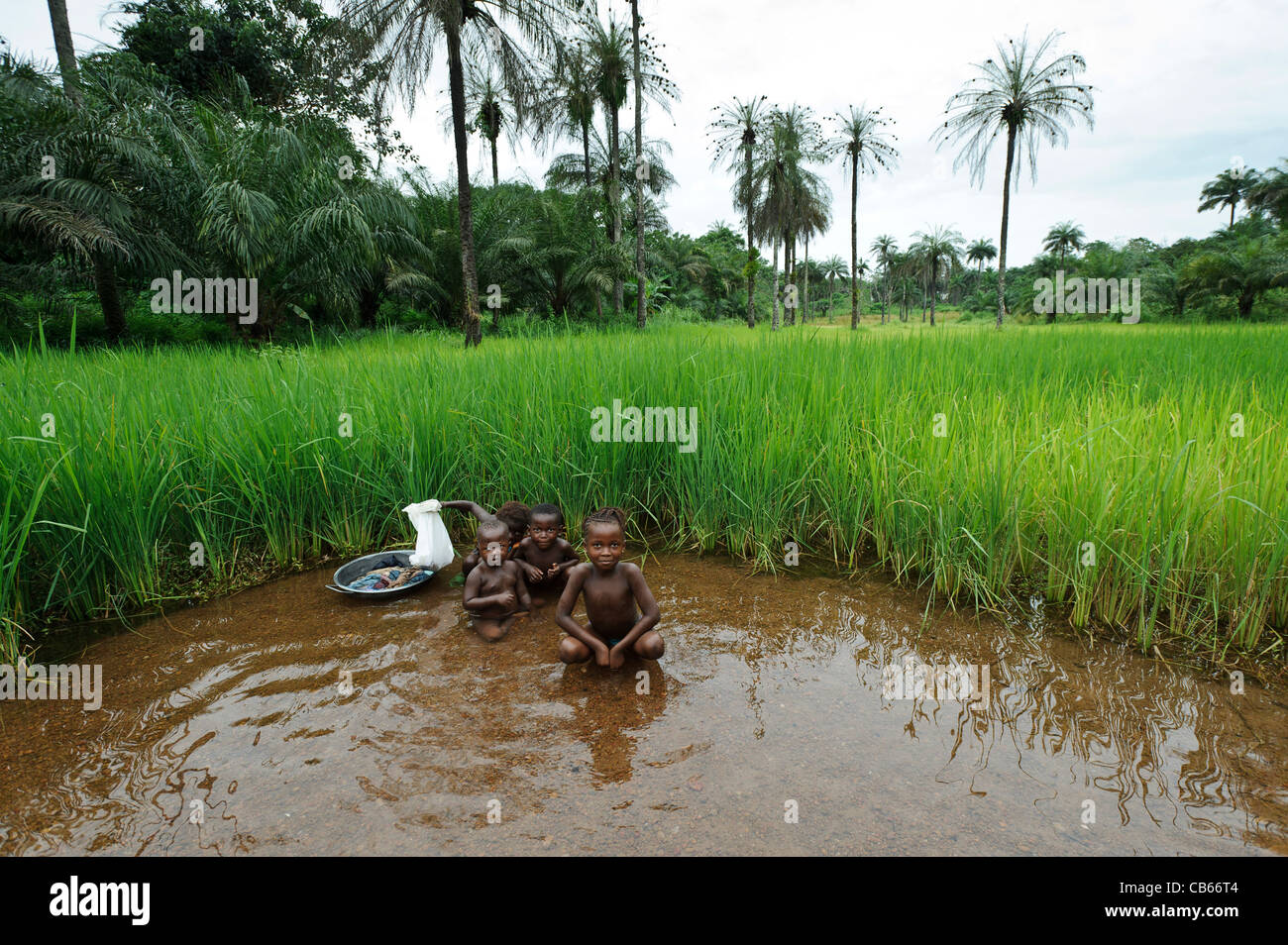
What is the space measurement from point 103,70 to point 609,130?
12.7 metres

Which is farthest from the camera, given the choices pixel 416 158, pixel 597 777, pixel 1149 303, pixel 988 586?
pixel 1149 303

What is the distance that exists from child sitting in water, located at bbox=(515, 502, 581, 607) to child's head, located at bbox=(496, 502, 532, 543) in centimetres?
5

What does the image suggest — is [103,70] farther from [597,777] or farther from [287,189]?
[597,777]

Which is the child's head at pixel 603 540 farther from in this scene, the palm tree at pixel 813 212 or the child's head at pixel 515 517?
the palm tree at pixel 813 212

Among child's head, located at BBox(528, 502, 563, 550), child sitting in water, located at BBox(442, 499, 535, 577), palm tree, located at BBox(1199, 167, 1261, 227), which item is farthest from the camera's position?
palm tree, located at BBox(1199, 167, 1261, 227)

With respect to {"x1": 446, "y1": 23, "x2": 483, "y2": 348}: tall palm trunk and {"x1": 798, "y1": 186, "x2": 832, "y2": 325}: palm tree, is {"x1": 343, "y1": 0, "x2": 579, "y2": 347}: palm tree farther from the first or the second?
{"x1": 798, "y1": 186, "x2": 832, "y2": 325}: palm tree

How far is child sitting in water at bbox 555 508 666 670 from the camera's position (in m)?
2.39

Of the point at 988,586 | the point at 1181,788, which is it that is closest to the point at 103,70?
the point at 988,586

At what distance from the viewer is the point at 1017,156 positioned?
1975 cm

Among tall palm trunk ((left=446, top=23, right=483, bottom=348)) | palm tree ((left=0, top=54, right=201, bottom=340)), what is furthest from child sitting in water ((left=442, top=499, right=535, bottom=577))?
palm tree ((left=0, top=54, right=201, bottom=340))

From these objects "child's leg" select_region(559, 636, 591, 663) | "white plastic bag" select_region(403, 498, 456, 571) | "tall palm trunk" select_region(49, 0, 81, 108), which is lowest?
"child's leg" select_region(559, 636, 591, 663)

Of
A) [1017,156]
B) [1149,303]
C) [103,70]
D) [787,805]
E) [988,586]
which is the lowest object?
[787,805]

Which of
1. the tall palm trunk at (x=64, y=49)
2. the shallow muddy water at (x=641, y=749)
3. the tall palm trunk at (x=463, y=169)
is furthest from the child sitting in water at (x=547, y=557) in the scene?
the tall palm trunk at (x=64, y=49)

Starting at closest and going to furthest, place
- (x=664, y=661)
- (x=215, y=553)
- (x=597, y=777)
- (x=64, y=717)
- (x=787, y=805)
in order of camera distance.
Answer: (x=787, y=805) → (x=597, y=777) → (x=64, y=717) → (x=664, y=661) → (x=215, y=553)
